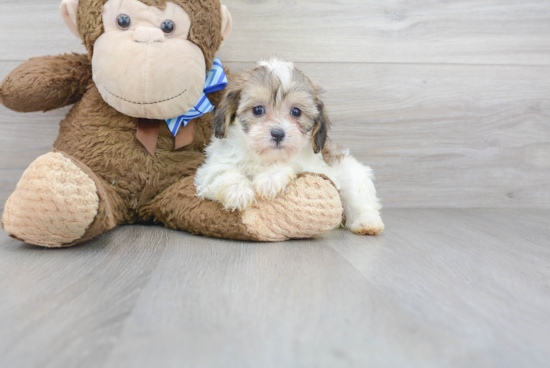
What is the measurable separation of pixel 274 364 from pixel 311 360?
0.06 metres

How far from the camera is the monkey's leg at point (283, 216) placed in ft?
5.06

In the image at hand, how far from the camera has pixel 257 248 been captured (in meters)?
1.48

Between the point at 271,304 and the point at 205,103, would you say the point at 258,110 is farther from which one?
the point at 271,304

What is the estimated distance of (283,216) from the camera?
155cm

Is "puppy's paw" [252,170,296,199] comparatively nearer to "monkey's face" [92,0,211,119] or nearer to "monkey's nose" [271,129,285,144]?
"monkey's nose" [271,129,285,144]

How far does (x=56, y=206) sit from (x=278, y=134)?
0.73 m

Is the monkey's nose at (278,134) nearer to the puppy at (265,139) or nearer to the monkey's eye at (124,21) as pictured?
the puppy at (265,139)

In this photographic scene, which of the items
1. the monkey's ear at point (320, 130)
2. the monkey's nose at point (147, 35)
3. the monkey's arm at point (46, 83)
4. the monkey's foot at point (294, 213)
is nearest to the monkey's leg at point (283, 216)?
the monkey's foot at point (294, 213)

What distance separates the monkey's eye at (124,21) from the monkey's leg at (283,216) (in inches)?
28.3

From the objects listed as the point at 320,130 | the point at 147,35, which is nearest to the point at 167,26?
the point at 147,35

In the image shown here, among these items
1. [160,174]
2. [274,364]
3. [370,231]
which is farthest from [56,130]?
[274,364]

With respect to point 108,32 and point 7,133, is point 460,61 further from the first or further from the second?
point 7,133

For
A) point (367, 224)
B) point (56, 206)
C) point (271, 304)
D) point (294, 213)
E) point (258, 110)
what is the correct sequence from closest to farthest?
point (271, 304) → point (56, 206) → point (294, 213) → point (258, 110) → point (367, 224)

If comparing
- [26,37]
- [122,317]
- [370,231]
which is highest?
[26,37]
